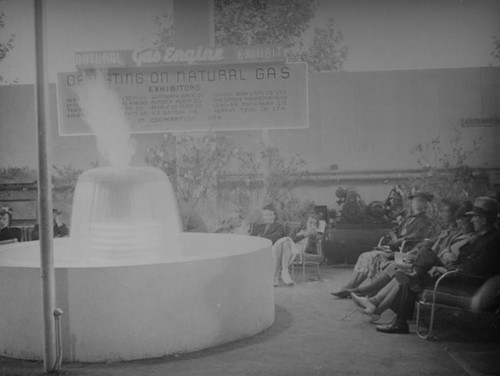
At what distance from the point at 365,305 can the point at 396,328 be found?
600 millimetres

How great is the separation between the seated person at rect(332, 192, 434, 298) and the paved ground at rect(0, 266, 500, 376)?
0.98m

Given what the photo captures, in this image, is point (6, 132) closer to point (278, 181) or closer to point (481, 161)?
point (278, 181)

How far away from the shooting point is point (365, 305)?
17.2 feet

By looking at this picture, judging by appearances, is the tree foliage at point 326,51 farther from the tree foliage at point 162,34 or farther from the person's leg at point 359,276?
the person's leg at point 359,276

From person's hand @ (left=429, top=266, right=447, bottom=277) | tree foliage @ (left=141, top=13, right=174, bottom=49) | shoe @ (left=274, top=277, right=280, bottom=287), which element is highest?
tree foliage @ (left=141, top=13, right=174, bottom=49)

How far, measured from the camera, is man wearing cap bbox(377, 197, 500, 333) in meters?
4.39

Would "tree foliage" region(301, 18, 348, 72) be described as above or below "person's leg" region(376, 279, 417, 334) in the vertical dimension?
above

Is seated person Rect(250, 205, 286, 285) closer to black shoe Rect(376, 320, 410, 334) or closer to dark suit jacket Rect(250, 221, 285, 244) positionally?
dark suit jacket Rect(250, 221, 285, 244)

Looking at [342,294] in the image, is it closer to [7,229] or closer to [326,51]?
[326,51]

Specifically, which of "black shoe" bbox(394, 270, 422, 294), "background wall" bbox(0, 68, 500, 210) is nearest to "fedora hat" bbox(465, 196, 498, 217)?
"black shoe" bbox(394, 270, 422, 294)

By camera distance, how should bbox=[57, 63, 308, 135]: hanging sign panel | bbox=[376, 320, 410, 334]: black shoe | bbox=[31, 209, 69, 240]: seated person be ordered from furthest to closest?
bbox=[31, 209, 69, 240]: seated person → bbox=[57, 63, 308, 135]: hanging sign panel → bbox=[376, 320, 410, 334]: black shoe

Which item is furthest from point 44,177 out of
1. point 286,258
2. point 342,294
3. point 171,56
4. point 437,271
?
point 286,258

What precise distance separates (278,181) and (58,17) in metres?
3.28

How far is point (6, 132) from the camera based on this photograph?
6590 millimetres
